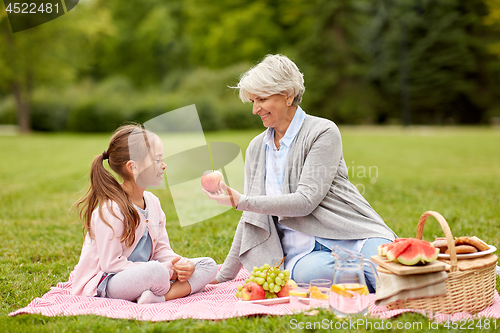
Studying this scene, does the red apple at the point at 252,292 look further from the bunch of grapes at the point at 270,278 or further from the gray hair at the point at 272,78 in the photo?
the gray hair at the point at 272,78

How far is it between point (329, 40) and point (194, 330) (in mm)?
38066

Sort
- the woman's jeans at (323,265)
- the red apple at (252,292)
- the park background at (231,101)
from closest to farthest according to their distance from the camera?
1. the red apple at (252,292)
2. the woman's jeans at (323,265)
3. the park background at (231,101)

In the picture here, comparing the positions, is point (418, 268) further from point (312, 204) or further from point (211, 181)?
point (211, 181)

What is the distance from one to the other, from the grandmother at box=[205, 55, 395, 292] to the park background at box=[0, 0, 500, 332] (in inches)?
20.3

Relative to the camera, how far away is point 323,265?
3098 mm

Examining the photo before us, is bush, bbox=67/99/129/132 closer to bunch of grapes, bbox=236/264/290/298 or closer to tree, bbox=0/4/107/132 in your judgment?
tree, bbox=0/4/107/132

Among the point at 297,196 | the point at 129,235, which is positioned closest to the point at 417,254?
the point at 297,196

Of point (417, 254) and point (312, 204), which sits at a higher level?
point (312, 204)

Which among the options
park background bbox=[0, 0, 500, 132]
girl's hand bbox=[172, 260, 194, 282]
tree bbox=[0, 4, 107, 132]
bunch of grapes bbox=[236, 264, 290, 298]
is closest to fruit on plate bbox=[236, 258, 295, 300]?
bunch of grapes bbox=[236, 264, 290, 298]

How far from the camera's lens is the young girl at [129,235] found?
2996 millimetres

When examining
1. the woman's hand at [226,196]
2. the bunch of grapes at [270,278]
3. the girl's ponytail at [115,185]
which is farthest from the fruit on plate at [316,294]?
the girl's ponytail at [115,185]

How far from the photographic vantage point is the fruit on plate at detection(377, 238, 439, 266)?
2617 millimetres

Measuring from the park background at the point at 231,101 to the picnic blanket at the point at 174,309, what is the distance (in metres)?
0.08

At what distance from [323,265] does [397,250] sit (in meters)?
0.57
